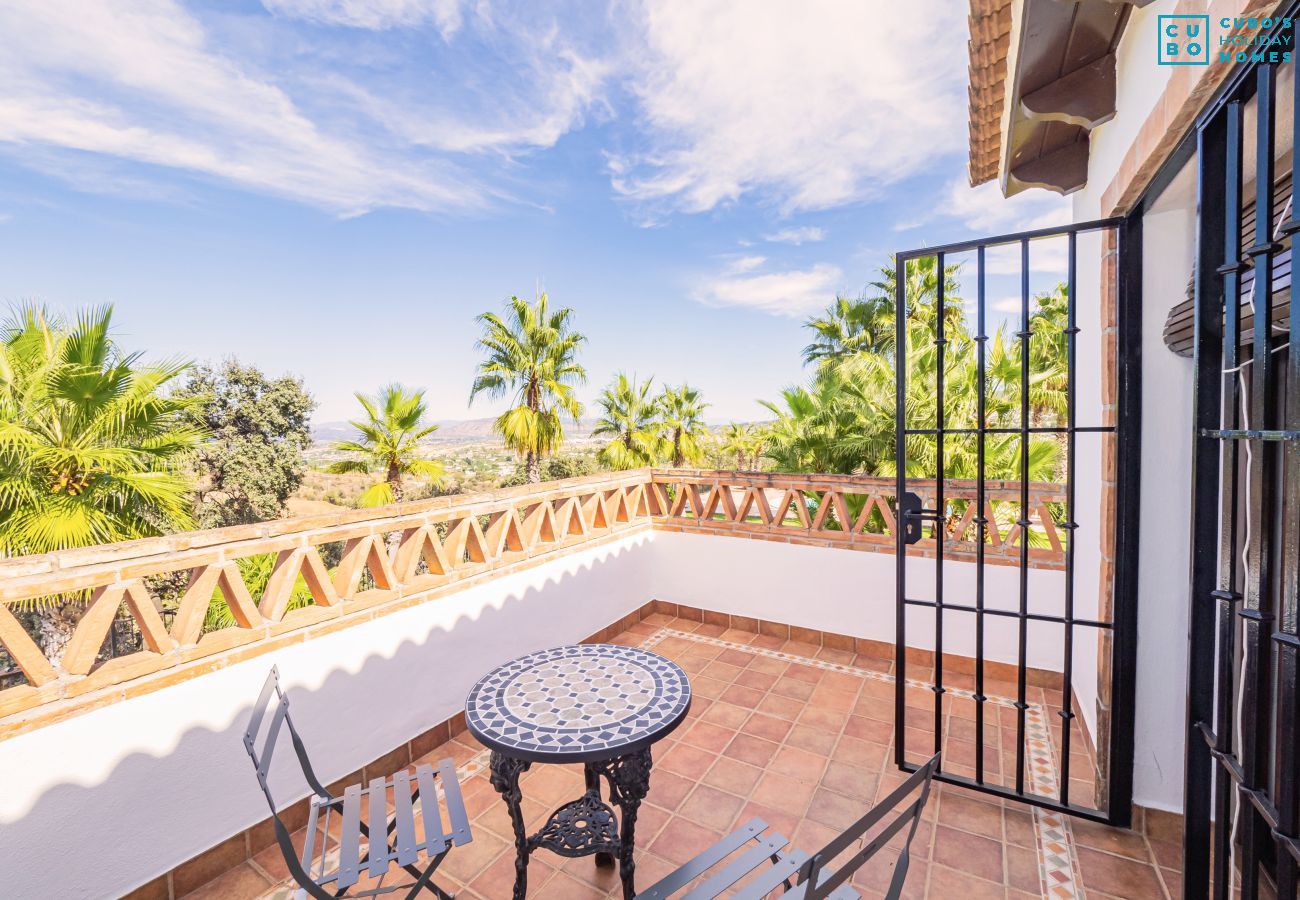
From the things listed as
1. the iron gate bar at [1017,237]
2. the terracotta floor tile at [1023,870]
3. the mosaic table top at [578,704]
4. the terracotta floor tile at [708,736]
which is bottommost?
the terracotta floor tile at [708,736]

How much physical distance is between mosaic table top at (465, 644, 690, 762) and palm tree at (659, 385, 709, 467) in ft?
43.5

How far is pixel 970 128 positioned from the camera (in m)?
2.76

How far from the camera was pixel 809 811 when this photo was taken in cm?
222

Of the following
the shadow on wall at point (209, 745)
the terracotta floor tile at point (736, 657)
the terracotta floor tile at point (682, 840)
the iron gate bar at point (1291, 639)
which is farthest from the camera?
the terracotta floor tile at point (736, 657)

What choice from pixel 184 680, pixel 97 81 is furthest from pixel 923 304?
pixel 97 81

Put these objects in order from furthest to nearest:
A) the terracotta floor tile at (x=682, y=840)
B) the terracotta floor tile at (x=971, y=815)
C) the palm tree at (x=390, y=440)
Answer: the palm tree at (x=390, y=440), the terracotta floor tile at (x=971, y=815), the terracotta floor tile at (x=682, y=840)

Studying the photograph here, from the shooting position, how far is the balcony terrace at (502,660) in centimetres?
168

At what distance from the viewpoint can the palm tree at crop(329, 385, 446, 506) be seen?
11.4 m

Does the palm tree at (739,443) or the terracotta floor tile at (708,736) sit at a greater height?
the palm tree at (739,443)

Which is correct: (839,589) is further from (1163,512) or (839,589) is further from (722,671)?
(1163,512)

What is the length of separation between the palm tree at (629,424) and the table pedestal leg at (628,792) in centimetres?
1288

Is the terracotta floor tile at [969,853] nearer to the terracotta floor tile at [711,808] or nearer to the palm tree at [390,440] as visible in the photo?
the terracotta floor tile at [711,808]
